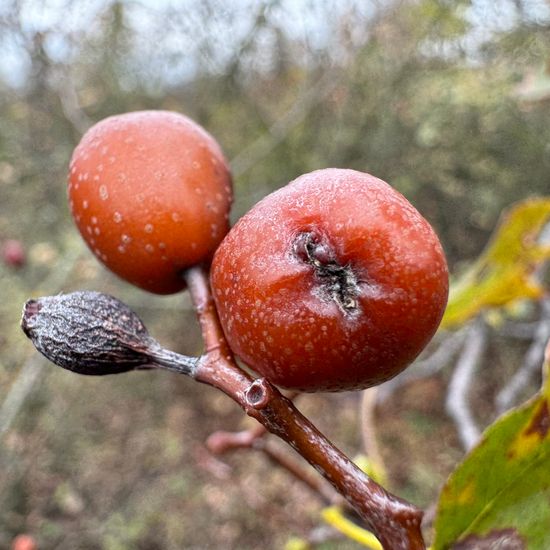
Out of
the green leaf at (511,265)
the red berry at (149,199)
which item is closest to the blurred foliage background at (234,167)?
the green leaf at (511,265)

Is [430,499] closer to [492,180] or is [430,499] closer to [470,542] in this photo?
[492,180]

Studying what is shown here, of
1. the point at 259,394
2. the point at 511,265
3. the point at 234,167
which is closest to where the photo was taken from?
the point at 259,394

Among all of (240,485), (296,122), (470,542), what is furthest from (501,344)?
(470,542)

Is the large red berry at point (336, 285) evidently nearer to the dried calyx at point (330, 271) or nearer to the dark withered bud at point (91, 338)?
the dried calyx at point (330, 271)

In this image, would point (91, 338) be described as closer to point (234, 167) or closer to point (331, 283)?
point (331, 283)

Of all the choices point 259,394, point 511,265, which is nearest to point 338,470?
point 259,394
